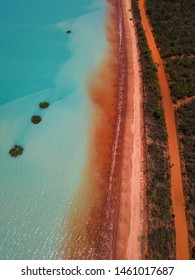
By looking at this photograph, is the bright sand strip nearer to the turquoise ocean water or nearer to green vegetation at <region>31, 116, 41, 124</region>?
the turquoise ocean water

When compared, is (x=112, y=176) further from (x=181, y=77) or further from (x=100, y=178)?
(x=181, y=77)

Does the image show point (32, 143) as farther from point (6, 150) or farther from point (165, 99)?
point (165, 99)

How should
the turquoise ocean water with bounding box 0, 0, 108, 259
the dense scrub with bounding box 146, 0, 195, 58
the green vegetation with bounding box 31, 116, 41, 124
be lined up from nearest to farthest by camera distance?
the turquoise ocean water with bounding box 0, 0, 108, 259 < the green vegetation with bounding box 31, 116, 41, 124 < the dense scrub with bounding box 146, 0, 195, 58

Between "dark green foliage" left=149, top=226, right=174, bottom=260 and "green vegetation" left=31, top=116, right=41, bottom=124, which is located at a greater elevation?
"green vegetation" left=31, top=116, right=41, bottom=124

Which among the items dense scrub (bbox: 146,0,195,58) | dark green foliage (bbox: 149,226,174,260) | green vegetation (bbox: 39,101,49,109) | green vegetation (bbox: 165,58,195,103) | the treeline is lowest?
dark green foliage (bbox: 149,226,174,260)

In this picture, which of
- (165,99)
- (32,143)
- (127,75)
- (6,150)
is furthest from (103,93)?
(6,150)

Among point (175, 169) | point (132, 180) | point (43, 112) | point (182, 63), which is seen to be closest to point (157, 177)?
point (175, 169)

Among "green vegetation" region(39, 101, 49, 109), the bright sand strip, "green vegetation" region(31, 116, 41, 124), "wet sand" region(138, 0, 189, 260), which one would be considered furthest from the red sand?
"green vegetation" region(31, 116, 41, 124)

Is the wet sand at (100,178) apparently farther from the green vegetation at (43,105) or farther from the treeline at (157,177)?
the green vegetation at (43,105)
